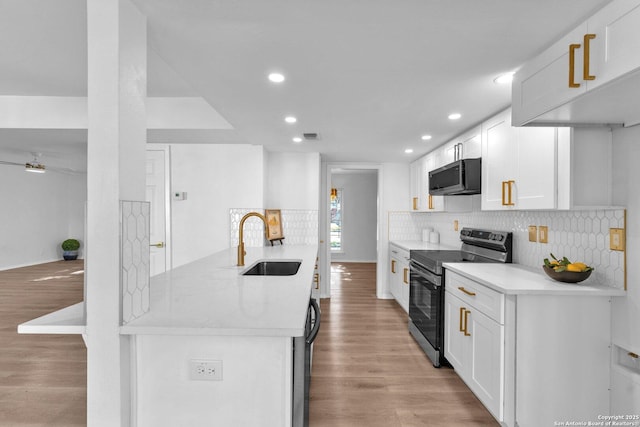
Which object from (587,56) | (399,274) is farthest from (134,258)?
(399,274)

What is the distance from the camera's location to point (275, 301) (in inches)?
64.1

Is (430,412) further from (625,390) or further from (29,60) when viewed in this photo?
(29,60)

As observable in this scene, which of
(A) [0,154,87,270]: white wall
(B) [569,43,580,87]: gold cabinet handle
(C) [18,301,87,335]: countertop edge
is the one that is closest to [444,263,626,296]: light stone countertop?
(B) [569,43,580,87]: gold cabinet handle

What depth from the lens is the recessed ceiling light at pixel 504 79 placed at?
6.69 feet

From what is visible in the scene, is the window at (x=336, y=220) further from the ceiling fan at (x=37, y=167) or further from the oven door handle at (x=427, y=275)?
the ceiling fan at (x=37, y=167)

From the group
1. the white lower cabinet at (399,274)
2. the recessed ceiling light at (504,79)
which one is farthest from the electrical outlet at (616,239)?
the white lower cabinet at (399,274)

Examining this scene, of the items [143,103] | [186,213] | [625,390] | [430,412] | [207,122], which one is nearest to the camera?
[143,103]

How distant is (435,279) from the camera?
302 cm

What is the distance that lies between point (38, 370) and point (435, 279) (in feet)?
11.0

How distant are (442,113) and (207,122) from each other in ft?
7.23

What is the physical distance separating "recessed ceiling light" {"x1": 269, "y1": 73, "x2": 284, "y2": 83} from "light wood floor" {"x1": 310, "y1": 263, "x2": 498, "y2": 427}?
213 centimetres

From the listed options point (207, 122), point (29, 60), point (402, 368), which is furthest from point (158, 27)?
point (402, 368)

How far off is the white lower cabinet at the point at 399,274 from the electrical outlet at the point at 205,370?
3.30 m

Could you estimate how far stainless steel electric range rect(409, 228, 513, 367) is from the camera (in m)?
2.98
